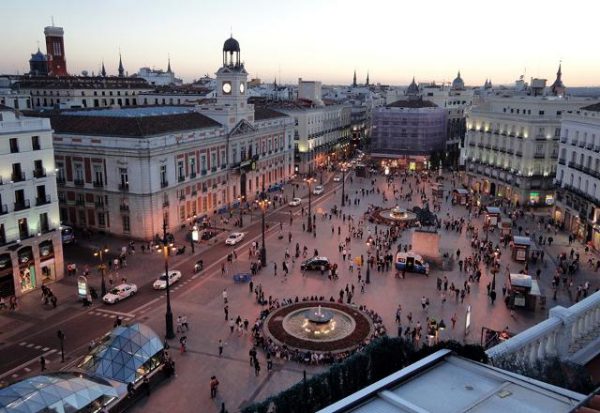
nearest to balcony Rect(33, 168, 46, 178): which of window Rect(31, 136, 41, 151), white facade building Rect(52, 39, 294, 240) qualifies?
window Rect(31, 136, 41, 151)

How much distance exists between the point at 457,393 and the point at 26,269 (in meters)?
35.3

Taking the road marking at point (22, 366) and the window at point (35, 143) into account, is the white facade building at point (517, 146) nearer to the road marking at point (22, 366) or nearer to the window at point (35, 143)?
the window at point (35, 143)

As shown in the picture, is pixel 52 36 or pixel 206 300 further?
pixel 52 36

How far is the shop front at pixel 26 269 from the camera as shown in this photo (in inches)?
1483

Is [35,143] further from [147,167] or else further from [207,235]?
[207,235]

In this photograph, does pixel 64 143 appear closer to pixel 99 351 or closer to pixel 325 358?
pixel 99 351

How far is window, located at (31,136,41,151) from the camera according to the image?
38.2m

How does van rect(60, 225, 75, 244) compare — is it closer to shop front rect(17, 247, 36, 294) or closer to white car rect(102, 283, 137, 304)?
Result: shop front rect(17, 247, 36, 294)

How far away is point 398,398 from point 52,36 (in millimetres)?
150919

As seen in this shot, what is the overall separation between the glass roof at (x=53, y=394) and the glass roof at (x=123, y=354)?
4.49 ft

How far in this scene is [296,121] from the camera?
9469cm

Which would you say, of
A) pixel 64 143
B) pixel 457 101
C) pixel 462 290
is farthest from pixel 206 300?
pixel 457 101

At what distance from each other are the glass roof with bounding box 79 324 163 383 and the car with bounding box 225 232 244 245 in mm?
23298

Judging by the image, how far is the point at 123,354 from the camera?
25.4 meters
